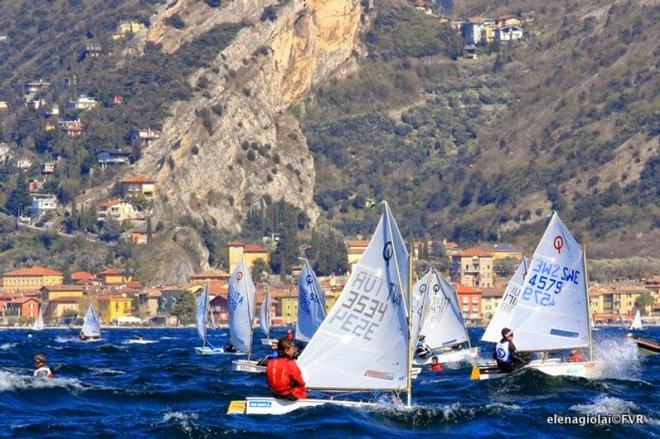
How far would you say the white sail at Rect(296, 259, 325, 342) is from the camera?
90.1 m

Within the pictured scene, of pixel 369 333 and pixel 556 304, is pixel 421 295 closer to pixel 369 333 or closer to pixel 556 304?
pixel 556 304

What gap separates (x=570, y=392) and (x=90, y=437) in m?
18.5

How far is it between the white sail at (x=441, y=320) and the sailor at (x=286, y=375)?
139ft

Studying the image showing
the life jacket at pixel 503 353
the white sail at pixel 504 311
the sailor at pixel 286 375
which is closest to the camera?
the sailor at pixel 286 375

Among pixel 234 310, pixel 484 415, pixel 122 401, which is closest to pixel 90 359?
pixel 234 310

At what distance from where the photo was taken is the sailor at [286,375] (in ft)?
162

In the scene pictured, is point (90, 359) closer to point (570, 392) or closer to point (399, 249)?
point (570, 392)

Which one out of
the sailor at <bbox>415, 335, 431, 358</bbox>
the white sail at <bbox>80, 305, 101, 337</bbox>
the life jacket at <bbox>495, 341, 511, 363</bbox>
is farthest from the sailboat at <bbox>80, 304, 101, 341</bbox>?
the life jacket at <bbox>495, 341, 511, 363</bbox>

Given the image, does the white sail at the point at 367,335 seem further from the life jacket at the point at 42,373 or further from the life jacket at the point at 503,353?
the life jacket at the point at 42,373

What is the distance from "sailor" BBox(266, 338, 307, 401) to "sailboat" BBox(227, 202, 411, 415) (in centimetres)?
37

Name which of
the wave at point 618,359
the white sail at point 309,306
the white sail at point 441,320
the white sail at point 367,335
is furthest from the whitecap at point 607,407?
the white sail at point 441,320

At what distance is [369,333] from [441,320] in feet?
148

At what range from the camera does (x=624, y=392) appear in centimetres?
6372

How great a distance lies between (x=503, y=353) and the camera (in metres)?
63.6
